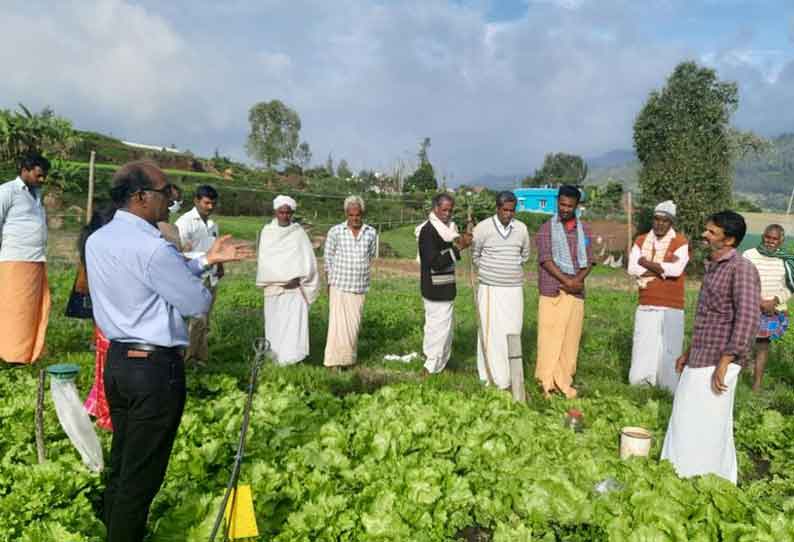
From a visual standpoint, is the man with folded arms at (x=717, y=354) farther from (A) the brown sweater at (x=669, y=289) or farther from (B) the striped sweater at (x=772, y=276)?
(B) the striped sweater at (x=772, y=276)

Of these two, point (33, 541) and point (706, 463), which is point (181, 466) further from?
point (706, 463)

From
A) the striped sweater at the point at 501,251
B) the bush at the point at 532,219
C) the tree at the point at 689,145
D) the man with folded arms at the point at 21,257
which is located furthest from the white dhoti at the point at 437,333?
the bush at the point at 532,219

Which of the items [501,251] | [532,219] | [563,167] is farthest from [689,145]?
[563,167]

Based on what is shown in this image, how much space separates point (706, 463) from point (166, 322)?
357cm

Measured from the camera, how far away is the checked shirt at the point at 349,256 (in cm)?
673

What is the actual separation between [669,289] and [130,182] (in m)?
5.46

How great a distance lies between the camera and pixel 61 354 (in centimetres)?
649

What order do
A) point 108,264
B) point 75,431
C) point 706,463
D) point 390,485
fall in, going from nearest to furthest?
point 108,264 < point 75,431 < point 390,485 < point 706,463

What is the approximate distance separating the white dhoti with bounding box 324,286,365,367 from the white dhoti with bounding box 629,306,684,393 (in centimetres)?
311

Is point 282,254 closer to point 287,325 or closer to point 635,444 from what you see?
point 287,325

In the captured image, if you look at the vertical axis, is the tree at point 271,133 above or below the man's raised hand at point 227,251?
above

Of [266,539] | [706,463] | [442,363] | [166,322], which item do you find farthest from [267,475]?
[442,363]

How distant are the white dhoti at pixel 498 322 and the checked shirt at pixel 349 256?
1338 mm

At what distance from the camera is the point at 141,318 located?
2645 mm
